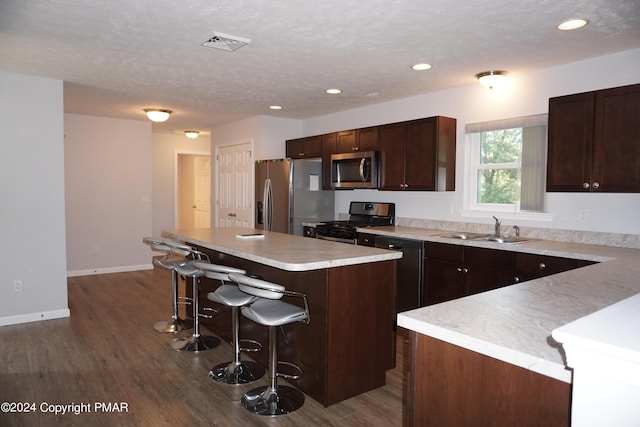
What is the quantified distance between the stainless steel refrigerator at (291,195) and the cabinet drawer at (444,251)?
2153 mm

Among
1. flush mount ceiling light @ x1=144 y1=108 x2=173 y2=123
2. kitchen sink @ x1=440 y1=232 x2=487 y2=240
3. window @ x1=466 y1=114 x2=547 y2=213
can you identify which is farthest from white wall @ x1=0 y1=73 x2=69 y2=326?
window @ x1=466 y1=114 x2=547 y2=213

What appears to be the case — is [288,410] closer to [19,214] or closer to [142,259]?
[19,214]

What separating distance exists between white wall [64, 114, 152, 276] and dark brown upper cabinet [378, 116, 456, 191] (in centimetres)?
418

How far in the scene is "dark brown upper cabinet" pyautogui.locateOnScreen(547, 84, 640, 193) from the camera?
2.87 m

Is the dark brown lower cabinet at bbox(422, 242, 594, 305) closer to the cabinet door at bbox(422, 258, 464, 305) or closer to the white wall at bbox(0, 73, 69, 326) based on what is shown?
the cabinet door at bbox(422, 258, 464, 305)

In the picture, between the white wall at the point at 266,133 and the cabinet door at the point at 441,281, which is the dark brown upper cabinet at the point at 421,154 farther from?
the white wall at the point at 266,133

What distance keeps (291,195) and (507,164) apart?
2679 mm

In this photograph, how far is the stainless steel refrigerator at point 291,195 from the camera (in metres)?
5.59

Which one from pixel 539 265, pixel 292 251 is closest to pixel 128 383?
pixel 292 251

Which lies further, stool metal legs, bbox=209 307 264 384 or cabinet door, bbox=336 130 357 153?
cabinet door, bbox=336 130 357 153

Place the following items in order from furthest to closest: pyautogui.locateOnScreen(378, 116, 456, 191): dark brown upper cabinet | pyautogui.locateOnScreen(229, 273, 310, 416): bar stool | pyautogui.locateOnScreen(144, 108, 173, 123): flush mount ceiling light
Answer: pyautogui.locateOnScreen(144, 108, 173, 123): flush mount ceiling light → pyautogui.locateOnScreen(378, 116, 456, 191): dark brown upper cabinet → pyautogui.locateOnScreen(229, 273, 310, 416): bar stool

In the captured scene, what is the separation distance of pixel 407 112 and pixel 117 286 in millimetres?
4434

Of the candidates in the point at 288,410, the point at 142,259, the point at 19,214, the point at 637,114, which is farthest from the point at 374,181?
the point at 142,259

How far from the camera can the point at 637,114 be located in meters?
2.83
